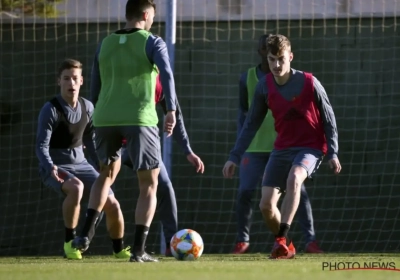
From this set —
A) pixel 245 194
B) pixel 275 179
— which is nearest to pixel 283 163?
pixel 275 179

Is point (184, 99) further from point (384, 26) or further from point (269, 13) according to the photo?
point (384, 26)

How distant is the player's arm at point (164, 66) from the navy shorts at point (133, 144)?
24 cm

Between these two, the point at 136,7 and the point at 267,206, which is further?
the point at 267,206

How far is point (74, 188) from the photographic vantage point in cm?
862

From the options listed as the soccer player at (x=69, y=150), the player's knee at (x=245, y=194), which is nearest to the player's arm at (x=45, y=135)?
the soccer player at (x=69, y=150)

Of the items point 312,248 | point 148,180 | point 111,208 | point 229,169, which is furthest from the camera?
point 312,248

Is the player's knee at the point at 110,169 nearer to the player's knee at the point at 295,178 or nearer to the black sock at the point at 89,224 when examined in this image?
the black sock at the point at 89,224

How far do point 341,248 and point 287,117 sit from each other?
365 cm

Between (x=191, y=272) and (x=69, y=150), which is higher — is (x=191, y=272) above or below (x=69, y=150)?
below

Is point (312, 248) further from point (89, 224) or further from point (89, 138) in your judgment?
point (89, 224)

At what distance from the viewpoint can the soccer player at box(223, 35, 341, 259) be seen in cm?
780

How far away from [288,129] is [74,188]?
A: 5.77 feet

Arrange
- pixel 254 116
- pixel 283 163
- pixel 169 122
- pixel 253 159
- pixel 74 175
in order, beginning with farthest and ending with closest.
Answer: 1. pixel 253 159
2. pixel 74 175
3. pixel 254 116
4. pixel 283 163
5. pixel 169 122

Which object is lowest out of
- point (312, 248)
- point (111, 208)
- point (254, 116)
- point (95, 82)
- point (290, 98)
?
point (312, 248)
